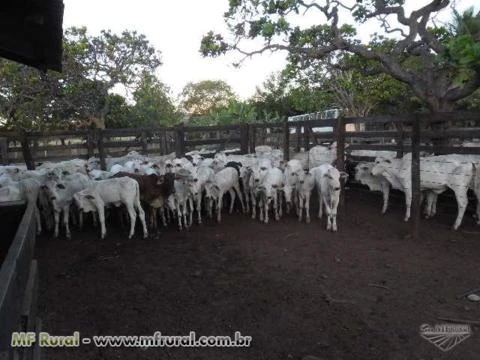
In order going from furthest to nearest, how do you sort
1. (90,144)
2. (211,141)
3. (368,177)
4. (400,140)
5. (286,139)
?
(211,141) < (90,144) < (286,139) < (368,177) < (400,140)

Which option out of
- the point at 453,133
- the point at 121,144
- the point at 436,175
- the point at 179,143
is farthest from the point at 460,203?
the point at 121,144

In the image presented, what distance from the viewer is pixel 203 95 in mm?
52688

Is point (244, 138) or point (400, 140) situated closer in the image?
point (400, 140)

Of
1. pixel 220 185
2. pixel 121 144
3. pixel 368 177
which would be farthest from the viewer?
pixel 121 144

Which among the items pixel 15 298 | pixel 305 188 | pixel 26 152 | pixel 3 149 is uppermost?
pixel 3 149

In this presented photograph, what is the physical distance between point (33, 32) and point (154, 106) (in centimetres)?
2436

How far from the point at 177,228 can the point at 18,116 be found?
46.9 feet

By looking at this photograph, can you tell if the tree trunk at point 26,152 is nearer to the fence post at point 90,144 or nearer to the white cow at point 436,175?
the fence post at point 90,144

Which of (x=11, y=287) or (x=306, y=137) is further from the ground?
(x=306, y=137)

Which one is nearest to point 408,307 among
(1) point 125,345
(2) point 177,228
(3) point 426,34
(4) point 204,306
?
Answer: (4) point 204,306

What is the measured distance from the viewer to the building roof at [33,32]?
3917 millimetres

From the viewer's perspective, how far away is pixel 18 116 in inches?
792

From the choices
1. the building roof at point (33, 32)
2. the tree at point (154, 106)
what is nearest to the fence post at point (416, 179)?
the building roof at point (33, 32)

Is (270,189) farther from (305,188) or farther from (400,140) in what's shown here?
(400,140)
